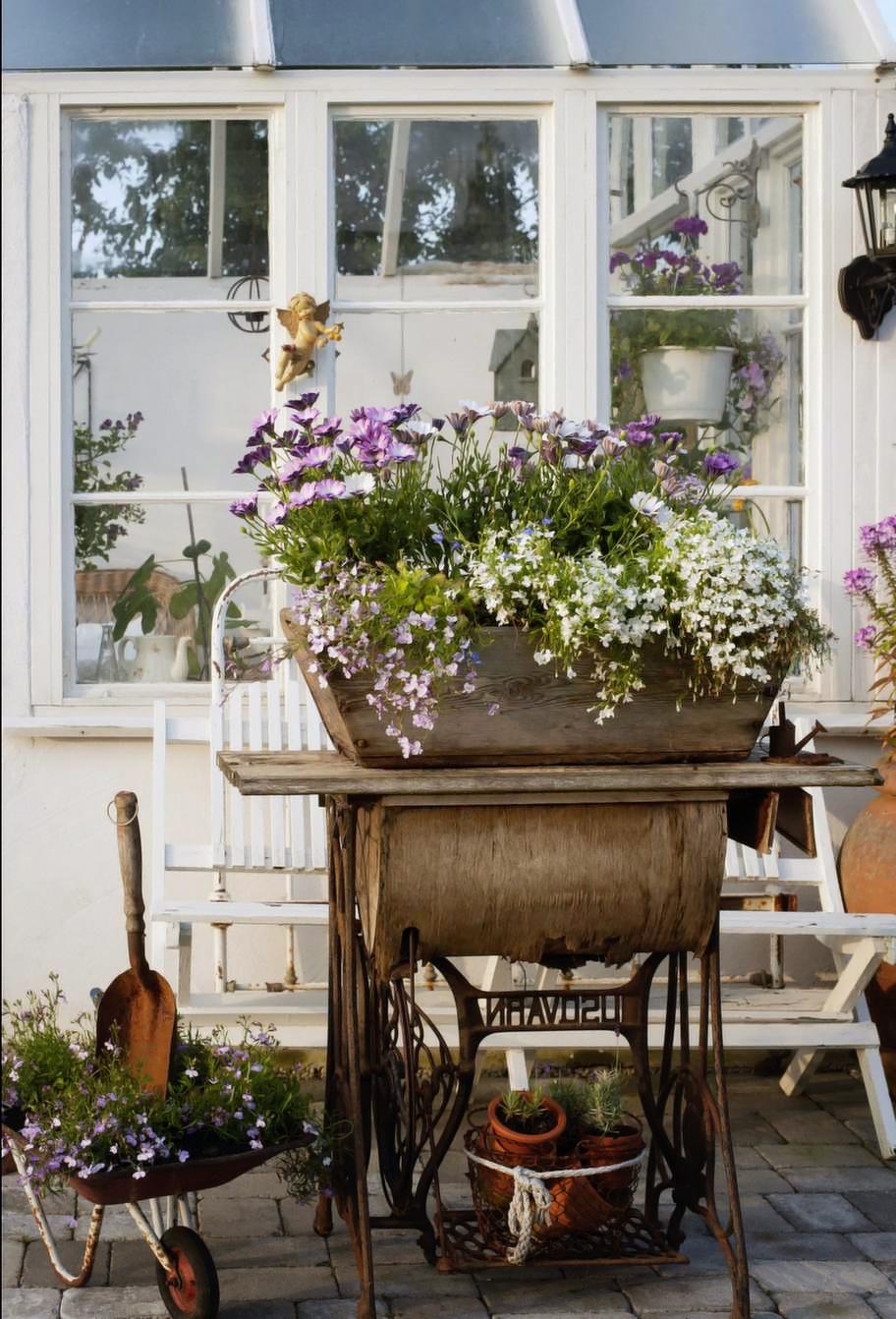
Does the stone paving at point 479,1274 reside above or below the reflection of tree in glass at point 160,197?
below

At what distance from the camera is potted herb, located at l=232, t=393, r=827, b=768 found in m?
2.42

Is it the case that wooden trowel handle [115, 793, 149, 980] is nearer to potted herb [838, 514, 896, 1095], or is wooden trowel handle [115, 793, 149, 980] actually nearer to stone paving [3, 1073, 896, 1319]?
stone paving [3, 1073, 896, 1319]

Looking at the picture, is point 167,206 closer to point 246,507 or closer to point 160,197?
point 160,197

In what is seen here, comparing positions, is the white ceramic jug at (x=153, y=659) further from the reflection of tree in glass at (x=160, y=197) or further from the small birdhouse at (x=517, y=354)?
the small birdhouse at (x=517, y=354)

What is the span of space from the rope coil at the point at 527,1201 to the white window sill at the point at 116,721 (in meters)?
Result: 1.80

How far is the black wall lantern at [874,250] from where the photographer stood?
411 centimetres

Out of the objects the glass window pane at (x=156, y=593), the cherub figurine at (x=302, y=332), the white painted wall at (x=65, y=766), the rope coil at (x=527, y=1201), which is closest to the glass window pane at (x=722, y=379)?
the white painted wall at (x=65, y=766)

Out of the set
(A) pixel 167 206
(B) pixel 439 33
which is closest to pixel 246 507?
(A) pixel 167 206

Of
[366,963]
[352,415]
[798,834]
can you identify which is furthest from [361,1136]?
[352,415]

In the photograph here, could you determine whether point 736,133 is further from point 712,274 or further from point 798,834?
point 798,834

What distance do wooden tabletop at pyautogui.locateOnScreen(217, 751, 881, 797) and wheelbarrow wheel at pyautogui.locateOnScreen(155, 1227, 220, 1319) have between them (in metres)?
0.81

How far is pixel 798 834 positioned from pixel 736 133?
2448 millimetres

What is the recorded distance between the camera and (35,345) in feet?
13.9

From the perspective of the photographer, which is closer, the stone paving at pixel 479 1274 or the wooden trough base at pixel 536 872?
the wooden trough base at pixel 536 872
